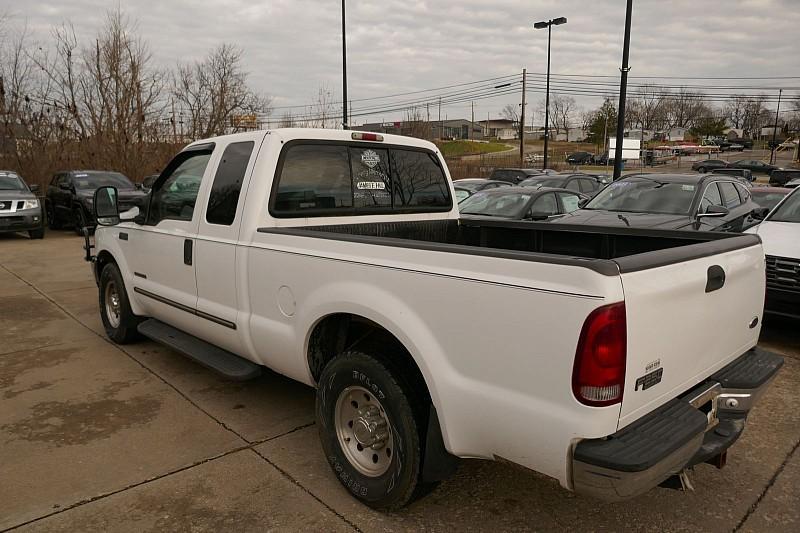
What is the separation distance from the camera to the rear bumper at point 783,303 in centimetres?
554

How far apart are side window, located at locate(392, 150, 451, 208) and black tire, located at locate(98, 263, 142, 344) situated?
9.05 feet

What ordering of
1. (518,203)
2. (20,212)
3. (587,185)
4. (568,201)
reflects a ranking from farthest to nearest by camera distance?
(587,185) → (20,212) → (568,201) → (518,203)

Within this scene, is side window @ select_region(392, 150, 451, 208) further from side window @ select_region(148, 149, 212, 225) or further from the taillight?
the taillight

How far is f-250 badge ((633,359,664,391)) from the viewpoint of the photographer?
2211 millimetres

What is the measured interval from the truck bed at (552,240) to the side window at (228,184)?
45 centimetres

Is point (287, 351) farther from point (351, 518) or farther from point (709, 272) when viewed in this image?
point (709, 272)

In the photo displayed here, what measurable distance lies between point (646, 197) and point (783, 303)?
3451 mm

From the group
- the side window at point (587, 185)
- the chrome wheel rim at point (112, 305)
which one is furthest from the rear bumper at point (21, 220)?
the side window at point (587, 185)

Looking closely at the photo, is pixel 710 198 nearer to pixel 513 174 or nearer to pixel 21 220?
pixel 21 220

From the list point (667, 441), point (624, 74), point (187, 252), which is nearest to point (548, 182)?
point (624, 74)

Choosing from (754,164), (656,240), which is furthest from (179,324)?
(754,164)

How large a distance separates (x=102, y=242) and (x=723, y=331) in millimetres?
5288

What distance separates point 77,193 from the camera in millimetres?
14570

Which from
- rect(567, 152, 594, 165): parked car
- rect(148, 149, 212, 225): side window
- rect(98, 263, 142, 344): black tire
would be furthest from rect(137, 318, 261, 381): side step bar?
rect(567, 152, 594, 165): parked car
